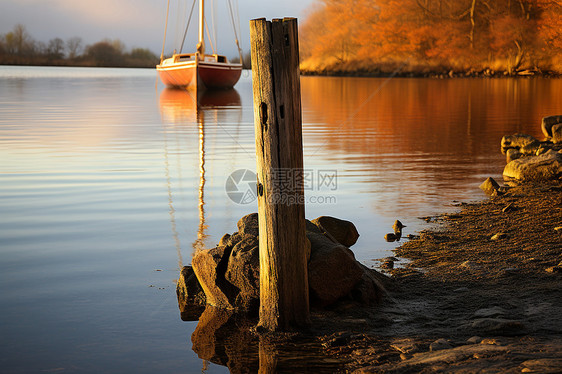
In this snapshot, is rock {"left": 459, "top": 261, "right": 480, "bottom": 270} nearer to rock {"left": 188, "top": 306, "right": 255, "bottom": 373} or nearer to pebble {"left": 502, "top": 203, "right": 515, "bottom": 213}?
rock {"left": 188, "top": 306, "right": 255, "bottom": 373}

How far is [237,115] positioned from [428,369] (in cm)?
2350

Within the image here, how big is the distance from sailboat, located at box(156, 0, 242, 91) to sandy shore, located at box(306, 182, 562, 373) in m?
39.1

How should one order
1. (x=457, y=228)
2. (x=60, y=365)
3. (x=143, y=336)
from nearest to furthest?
1. (x=60, y=365)
2. (x=143, y=336)
3. (x=457, y=228)

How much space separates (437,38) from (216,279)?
68983 mm

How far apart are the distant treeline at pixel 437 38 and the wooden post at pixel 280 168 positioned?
49.1 meters

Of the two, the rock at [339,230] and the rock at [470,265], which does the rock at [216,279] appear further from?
the rock at [470,265]

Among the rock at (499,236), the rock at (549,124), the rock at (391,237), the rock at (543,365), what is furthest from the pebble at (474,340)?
the rock at (549,124)

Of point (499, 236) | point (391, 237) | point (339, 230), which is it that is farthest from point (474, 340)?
point (391, 237)

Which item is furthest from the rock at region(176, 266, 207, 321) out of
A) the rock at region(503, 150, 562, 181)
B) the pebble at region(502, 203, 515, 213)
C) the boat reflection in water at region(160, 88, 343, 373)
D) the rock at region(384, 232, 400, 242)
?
Answer: the rock at region(503, 150, 562, 181)

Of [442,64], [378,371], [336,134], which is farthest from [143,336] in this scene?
[442,64]

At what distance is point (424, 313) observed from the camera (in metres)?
5.38

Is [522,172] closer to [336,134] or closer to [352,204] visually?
[352,204]

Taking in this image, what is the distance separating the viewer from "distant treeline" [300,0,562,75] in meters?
60.4

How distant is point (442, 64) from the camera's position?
7081cm
